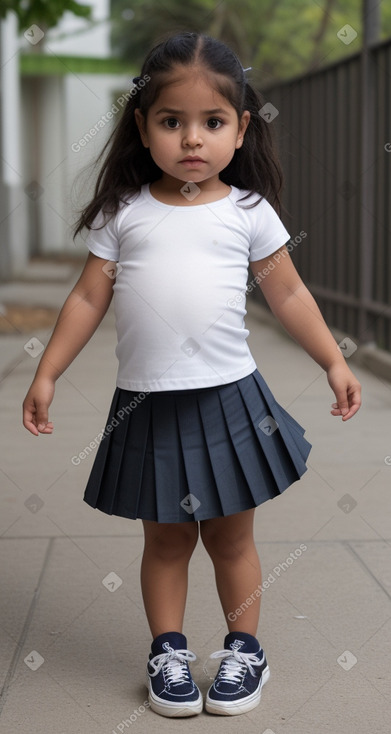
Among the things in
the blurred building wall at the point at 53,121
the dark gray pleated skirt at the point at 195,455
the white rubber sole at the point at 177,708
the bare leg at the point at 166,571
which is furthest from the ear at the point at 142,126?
the blurred building wall at the point at 53,121

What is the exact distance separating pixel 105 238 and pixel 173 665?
101 centimetres

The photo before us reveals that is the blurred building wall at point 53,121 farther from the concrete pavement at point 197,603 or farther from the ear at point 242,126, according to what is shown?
the ear at point 242,126

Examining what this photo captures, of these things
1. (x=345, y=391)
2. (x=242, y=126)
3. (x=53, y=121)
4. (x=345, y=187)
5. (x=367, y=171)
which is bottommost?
(x=53, y=121)

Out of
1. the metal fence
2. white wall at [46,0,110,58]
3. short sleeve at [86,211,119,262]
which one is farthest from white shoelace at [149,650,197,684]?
white wall at [46,0,110,58]

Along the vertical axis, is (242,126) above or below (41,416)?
above

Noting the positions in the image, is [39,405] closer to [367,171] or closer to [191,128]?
[191,128]

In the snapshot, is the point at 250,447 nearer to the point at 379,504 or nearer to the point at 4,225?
the point at 379,504

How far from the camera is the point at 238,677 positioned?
104 inches

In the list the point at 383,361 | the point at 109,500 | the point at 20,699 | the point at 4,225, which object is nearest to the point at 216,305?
the point at 109,500

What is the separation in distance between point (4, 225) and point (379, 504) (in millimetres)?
12099

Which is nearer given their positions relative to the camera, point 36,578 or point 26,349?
point 36,578

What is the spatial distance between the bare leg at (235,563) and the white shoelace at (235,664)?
0.21ft

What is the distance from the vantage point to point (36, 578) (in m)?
3.48

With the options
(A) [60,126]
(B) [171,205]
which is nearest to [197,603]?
(B) [171,205]
